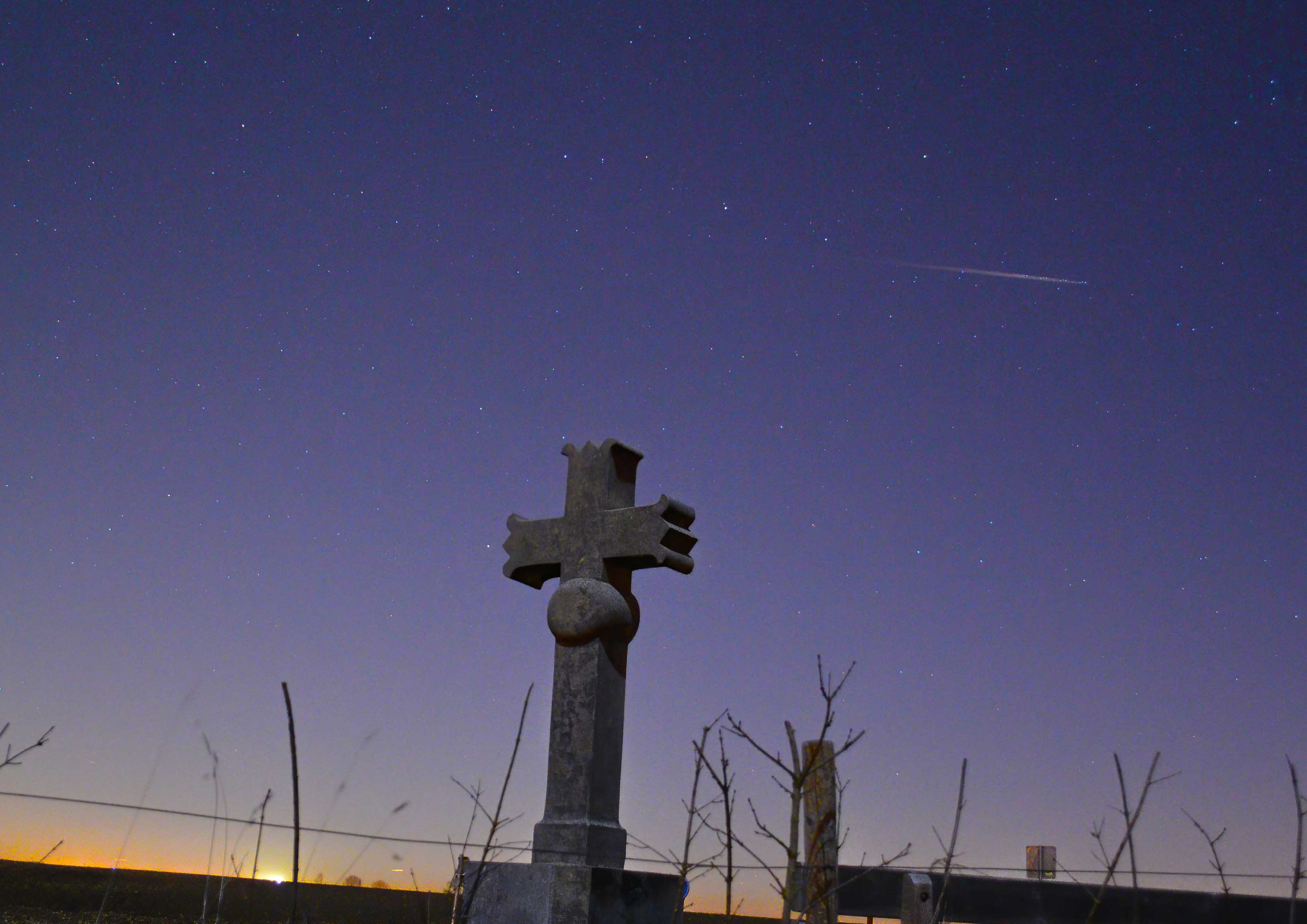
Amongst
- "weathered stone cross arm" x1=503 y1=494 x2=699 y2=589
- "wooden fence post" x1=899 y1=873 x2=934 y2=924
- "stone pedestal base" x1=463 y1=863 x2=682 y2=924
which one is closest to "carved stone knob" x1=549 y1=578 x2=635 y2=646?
"weathered stone cross arm" x1=503 y1=494 x2=699 y2=589

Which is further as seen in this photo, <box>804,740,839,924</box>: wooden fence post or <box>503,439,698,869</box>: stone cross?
<box>804,740,839,924</box>: wooden fence post

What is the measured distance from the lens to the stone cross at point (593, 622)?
5363mm

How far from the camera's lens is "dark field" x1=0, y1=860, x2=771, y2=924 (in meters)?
5.71

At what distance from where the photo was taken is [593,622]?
18.1 ft

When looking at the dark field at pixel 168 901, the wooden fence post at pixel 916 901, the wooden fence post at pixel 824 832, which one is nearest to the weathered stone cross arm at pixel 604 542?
the wooden fence post at pixel 824 832

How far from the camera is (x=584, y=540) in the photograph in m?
5.86

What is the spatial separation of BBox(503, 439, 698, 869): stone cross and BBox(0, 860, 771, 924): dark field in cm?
90

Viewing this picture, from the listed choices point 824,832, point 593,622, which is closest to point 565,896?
point 593,622

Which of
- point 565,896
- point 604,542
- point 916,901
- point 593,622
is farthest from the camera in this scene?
point 916,901

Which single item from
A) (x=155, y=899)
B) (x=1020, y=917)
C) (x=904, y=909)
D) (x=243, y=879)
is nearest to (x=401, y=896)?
(x=243, y=879)

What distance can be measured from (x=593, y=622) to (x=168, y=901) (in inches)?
114

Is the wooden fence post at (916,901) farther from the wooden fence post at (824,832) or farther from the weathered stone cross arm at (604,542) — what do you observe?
the weathered stone cross arm at (604,542)

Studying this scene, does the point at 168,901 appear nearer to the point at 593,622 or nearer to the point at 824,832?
the point at 593,622

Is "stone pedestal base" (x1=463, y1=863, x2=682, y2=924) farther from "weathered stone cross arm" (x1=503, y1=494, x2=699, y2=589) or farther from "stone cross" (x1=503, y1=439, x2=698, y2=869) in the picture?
"weathered stone cross arm" (x1=503, y1=494, x2=699, y2=589)
